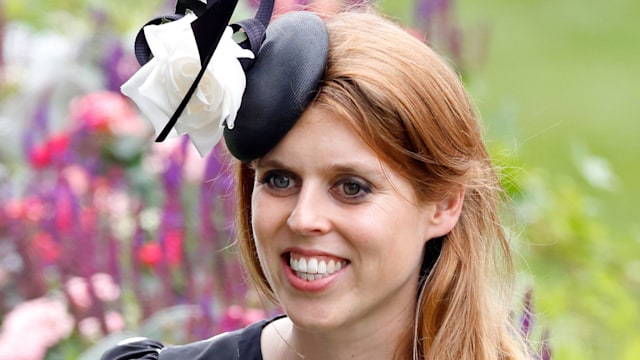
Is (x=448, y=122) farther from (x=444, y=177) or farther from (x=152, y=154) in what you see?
(x=152, y=154)

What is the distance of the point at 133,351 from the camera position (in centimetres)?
276

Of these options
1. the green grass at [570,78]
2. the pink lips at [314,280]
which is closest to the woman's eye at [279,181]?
the pink lips at [314,280]

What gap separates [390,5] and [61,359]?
5.52 meters

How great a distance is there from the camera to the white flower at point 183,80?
2.14 m

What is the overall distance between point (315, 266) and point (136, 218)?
165 cm

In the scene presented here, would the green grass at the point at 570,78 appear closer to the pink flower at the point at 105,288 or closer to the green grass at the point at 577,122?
the green grass at the point at 577,122

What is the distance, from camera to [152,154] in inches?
170

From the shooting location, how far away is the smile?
2.33 meters

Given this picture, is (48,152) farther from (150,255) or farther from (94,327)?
(94,327)

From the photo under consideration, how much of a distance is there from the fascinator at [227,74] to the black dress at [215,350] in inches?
18.1

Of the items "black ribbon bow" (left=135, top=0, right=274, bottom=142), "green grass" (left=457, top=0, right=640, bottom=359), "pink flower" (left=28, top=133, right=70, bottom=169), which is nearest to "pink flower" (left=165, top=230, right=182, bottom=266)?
"pink flower" (left=28, top=133, right=70, bottom=169)

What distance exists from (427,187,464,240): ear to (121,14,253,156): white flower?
464mm

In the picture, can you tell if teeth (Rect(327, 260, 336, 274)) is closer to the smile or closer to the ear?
the smile

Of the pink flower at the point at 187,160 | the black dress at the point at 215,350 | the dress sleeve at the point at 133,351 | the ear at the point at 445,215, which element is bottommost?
the pink flower at the point at 187,160
